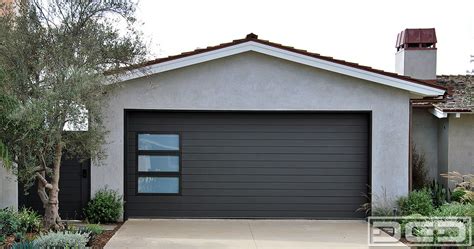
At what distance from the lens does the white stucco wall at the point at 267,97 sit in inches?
463

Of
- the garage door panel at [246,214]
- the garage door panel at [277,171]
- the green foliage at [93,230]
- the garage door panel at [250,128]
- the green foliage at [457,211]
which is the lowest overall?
the garage door panel at [246,214]

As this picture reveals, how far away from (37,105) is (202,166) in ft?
15.7

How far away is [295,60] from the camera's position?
38.1 feet

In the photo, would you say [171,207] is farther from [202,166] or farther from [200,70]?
[200,70]

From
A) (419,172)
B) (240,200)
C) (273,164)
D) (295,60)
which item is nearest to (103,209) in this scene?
(240,200)

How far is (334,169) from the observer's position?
12211mm

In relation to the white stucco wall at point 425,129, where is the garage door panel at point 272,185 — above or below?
below

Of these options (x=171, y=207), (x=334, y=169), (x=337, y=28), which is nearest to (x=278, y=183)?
(x=334, y=169)

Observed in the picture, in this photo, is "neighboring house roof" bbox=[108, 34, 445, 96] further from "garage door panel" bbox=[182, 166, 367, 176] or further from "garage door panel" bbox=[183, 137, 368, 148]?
"garage door panel" bbox=[182, 166, 367, 176]

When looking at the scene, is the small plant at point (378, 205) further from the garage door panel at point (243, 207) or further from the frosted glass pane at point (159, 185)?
the frosted glass pane at point (159, 185)

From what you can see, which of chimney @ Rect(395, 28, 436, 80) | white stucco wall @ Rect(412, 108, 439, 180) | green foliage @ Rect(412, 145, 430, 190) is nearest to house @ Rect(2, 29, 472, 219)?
green foliage @ Rect(412, 145, 430, 190)

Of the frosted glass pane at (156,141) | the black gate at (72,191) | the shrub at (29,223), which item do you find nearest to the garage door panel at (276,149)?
the frosted glass pane at (156,141)

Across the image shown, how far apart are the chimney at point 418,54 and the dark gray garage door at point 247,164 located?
7.01m

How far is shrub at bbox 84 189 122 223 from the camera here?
445 inches
